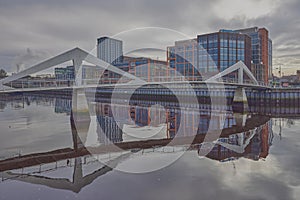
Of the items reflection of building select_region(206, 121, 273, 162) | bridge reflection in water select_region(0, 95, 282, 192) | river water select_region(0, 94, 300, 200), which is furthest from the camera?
reflection of building select_region(206, 121, 273, 162)

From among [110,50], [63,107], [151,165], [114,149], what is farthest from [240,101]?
[110,50]

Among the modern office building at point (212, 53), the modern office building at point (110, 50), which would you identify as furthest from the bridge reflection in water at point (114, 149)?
the modern office building at point (110, 50)

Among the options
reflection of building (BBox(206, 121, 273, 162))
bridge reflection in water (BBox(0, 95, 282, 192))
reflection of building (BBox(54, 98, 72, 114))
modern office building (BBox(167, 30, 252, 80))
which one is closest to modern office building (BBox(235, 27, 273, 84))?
modern office building (BBox(167, 30, 252, 80))

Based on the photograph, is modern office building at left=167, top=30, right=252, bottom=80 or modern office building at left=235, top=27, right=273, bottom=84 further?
modern office building at left=235, top=27, right=273, bottom=84

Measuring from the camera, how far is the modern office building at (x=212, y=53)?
59.6m

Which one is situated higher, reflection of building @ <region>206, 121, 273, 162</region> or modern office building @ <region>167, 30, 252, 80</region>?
modern office building @ <region>167, 30, 252, 80</region>

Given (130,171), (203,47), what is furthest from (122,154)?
(203,47)

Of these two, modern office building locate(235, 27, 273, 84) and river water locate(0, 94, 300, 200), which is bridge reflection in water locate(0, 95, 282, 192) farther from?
modern office building locate(235, 27, 273, 84)

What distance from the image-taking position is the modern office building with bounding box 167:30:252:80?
5962 centimetres

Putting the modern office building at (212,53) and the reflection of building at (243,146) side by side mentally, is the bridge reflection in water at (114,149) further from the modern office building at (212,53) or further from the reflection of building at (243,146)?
the modern office building at (212,53)

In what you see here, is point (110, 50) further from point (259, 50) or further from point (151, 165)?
point (151, 165)

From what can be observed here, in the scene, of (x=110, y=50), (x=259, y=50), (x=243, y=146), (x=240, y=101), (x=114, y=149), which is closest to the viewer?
(x=114, y=149)

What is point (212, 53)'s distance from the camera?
198 feet

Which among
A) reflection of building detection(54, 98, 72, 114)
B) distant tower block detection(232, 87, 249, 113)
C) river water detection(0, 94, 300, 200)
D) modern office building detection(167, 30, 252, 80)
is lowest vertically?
river water detection(0, 94, 300, 200)
